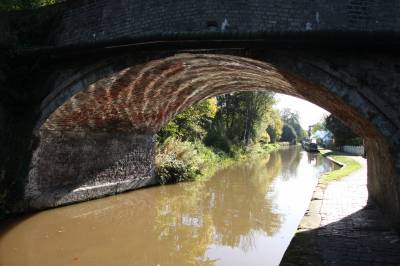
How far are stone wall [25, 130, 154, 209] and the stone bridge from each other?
0.03 meters

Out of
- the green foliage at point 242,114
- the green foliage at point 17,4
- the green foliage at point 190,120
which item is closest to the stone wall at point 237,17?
the green foliage at point 17,4

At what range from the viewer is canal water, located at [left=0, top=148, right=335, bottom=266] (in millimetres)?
5973

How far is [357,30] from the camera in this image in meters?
5.39

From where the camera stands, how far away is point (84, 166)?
34.6 feet

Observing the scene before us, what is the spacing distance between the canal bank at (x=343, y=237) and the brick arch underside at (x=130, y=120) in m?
0.46

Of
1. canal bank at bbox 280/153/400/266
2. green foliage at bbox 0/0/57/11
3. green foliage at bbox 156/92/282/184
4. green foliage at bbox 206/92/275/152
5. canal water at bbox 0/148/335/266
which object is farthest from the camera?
green foliage at bbox 206/92/275/152

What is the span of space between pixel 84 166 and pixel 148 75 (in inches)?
136

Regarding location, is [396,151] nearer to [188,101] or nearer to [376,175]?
[376,175]

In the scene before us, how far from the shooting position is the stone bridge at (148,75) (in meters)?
5.55

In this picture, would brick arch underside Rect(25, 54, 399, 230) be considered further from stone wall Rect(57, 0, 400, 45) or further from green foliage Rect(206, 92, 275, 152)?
green foliage Rect(206, 92, 275, 152)

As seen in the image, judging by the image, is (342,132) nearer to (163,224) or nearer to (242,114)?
(242,114)

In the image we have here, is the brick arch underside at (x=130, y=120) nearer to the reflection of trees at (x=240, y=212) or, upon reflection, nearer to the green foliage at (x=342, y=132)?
the reflection of trees at (x=240, y=212)

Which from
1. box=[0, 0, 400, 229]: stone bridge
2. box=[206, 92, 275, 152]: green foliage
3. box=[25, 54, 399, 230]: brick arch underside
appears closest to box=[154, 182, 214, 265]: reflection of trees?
box=[25, 54, 399, 230]: brick arch underside

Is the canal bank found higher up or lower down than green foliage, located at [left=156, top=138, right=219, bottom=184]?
lower down
